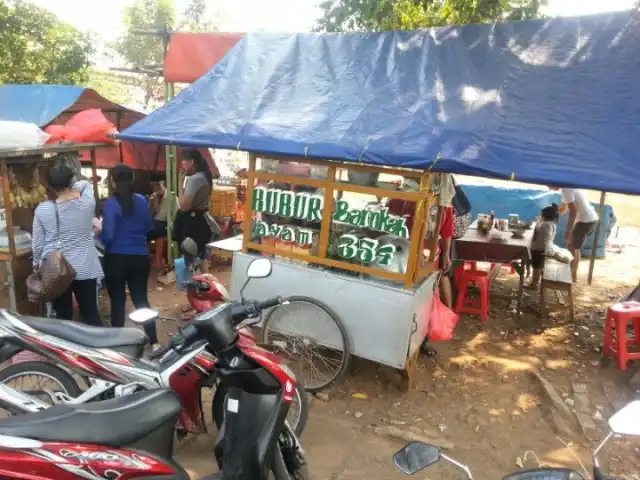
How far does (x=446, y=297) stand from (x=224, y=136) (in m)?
3.07

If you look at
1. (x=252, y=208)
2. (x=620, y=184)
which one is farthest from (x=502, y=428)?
(x=252, y=208)

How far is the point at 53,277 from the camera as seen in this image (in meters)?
3.98

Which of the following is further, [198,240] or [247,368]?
[198,240]

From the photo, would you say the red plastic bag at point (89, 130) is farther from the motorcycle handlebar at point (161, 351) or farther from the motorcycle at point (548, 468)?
the motorcycle at point (548, 468)

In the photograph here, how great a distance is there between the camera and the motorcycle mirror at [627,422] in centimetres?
170

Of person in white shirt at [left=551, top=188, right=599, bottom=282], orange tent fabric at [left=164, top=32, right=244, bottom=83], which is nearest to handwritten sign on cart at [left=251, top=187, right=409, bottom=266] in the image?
orange tent fabric at [left=164, top=32, right=244, bottom=83]

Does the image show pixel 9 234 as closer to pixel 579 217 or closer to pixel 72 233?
pixel 72 233

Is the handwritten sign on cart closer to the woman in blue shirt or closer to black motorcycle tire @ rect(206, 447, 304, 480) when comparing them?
the woman in blue shirt

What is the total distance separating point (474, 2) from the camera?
7363mm

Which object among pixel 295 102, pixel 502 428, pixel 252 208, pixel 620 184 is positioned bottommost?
pixel 502 428

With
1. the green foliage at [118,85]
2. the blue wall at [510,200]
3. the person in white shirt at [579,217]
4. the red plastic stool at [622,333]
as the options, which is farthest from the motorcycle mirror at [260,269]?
the green foliage at [118,85]

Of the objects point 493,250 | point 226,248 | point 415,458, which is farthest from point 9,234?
point 493,250

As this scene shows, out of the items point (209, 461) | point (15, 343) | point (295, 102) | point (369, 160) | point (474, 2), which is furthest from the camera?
point (474, 2)

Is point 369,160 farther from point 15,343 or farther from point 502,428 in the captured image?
point 15,343
